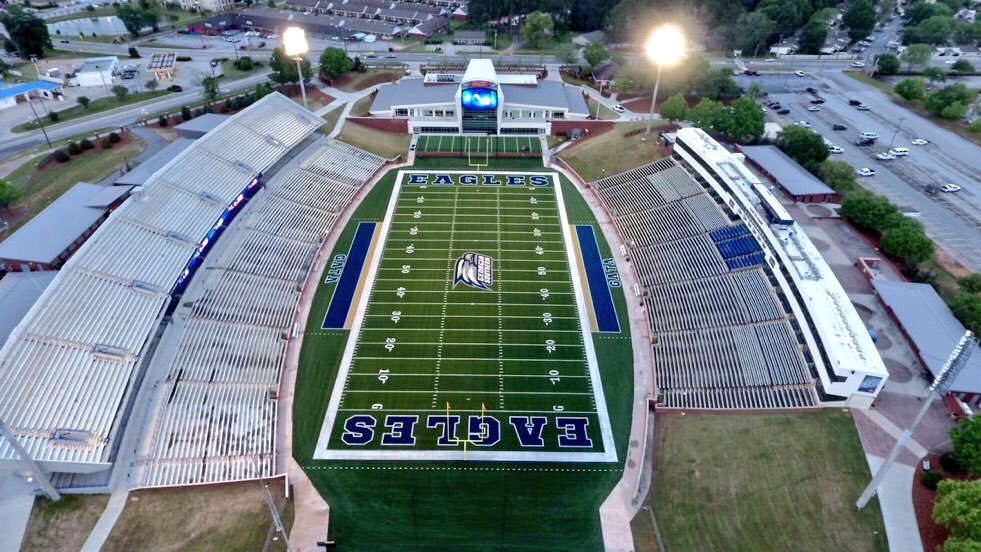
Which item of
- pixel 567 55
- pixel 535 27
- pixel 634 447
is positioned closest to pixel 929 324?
pixel 634 447

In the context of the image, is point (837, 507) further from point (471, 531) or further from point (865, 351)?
point (471, 531)

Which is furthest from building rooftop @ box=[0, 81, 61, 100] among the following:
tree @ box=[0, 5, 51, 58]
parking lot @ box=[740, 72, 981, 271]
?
parking lot @ box=[740, 72, 981, 271]

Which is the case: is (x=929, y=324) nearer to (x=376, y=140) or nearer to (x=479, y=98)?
(x=479, y=98)

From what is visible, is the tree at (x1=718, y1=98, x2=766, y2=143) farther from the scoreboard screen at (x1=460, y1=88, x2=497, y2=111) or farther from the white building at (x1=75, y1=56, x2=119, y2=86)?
the white building at (x1=75, y1=56, x2=119, y2=86)

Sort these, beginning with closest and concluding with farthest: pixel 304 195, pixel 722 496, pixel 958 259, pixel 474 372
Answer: pixel 722 496, pixel 474 372, pixel 958 259, pixel 304 195

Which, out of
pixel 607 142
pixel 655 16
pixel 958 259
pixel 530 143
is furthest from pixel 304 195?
pixel 655 16
